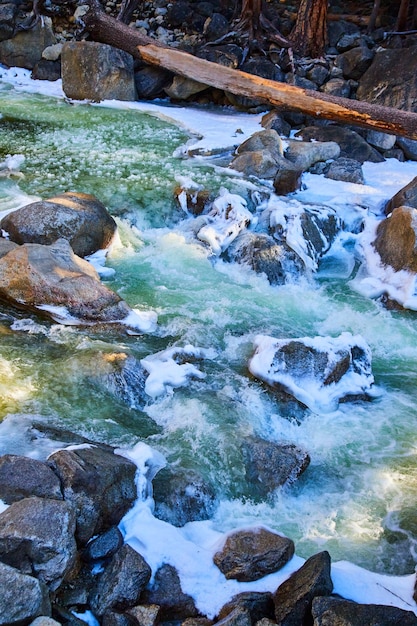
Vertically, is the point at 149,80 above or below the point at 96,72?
below

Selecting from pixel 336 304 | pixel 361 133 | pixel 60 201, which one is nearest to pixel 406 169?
pixel 361 133

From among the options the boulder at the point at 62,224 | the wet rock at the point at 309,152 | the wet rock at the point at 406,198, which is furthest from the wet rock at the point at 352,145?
the boulder at the point at 62,224

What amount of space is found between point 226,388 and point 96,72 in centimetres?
906

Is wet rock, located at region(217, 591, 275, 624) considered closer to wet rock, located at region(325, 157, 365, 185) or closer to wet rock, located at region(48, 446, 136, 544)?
wet rock, located at region(48, 446, 136, 544)

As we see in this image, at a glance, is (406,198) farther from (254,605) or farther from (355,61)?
(254,605)

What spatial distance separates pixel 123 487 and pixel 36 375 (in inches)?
58.0

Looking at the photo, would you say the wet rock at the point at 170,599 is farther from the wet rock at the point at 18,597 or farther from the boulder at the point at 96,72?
the boulder at the point at 96,72

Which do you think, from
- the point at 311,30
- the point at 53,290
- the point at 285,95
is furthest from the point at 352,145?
the point at 53,290

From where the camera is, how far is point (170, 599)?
11.4 feet

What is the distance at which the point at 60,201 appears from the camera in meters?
7.08

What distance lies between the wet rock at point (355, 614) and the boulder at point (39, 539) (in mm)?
1335

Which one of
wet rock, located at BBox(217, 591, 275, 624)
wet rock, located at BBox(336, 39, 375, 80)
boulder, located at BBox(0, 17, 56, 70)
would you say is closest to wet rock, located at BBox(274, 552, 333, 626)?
wet rock, located at BBox(217, 591, 275, 624)

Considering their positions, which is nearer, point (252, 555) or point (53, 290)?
point (252, 555)

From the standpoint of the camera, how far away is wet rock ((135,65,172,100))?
41.4ft
